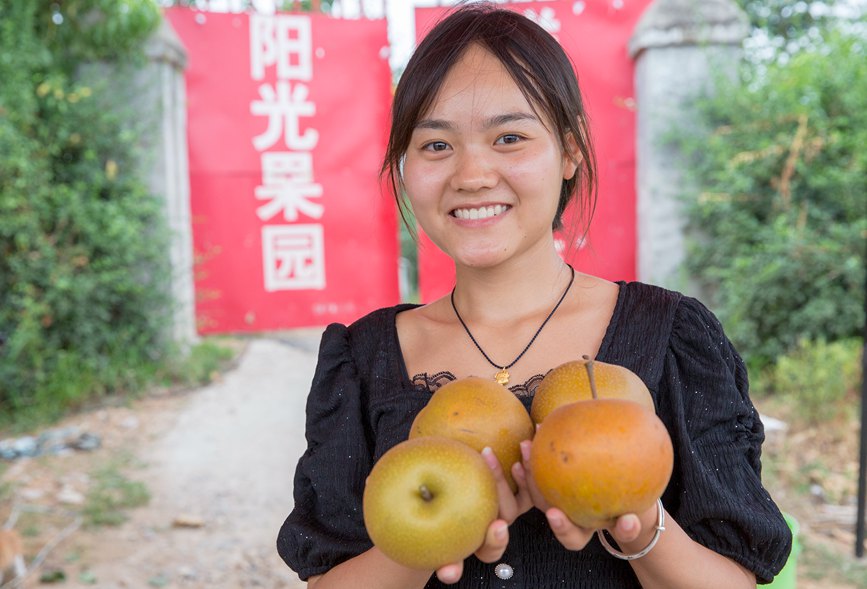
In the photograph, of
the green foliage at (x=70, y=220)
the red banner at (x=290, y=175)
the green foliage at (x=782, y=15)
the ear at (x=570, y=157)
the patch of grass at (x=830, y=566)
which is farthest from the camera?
the green foliage at (x=782, y=15)

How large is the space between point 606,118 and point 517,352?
11.8 ft

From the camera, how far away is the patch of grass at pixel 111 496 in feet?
12.9

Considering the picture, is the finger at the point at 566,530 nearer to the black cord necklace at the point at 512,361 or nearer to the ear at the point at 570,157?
the black cord necklace at the point at 512,361

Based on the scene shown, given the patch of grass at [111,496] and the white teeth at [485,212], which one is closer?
the white teeth at [485,212]

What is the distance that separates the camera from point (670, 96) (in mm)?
4949

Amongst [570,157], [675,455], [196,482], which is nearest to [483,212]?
[570,157]

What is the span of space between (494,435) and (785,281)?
4.40 metres

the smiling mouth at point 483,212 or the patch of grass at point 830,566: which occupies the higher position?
the smiling mouth at point 483,212

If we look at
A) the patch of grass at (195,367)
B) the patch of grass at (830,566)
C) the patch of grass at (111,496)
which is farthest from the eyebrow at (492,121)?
the patch of grass at (195,367)

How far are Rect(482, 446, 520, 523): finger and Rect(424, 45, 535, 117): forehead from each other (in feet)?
1.94

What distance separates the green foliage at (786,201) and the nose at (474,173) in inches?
153

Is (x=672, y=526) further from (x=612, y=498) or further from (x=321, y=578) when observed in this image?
(x=321, y=578)

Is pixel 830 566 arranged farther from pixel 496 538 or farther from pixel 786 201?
pixel 496 538

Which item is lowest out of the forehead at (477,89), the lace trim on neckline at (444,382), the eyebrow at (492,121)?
the lace trim on neckline at (444,382)
